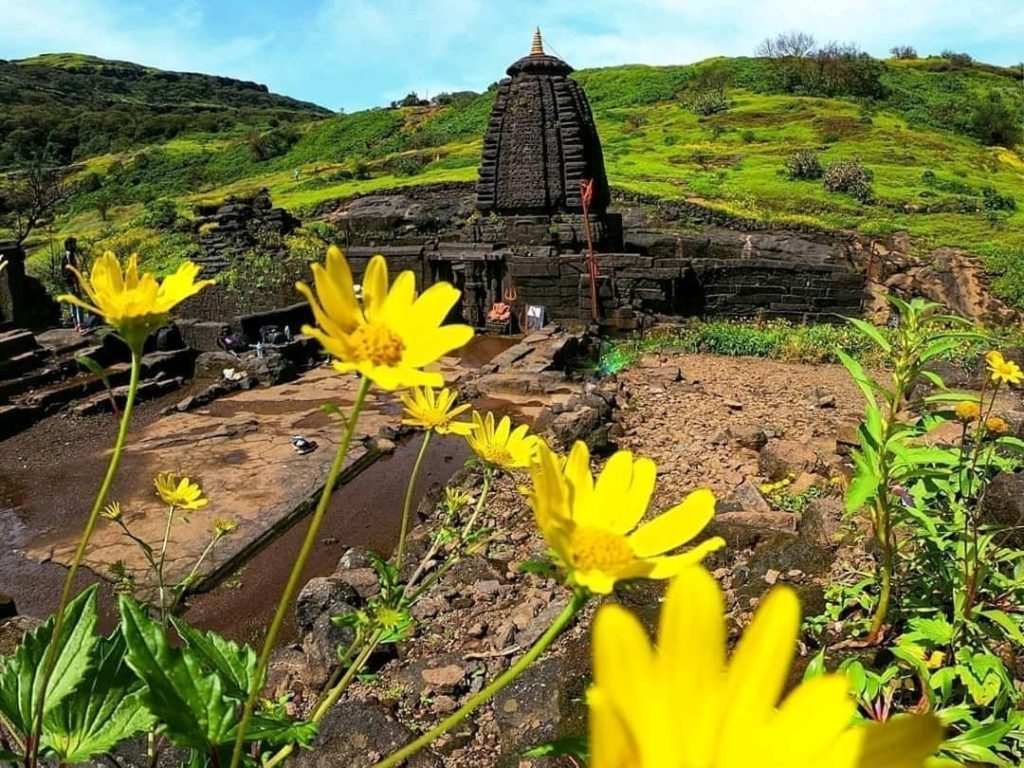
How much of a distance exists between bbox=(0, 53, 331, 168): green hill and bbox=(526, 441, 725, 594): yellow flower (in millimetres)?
50661

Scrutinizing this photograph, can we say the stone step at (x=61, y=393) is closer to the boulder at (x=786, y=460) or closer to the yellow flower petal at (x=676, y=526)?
the boulder at (x=786, y=460)

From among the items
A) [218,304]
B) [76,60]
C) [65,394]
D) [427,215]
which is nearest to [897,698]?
[65,394]

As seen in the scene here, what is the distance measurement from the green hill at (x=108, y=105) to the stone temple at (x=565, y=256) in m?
35.9

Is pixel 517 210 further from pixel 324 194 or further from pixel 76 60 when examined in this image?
pixel 76 60

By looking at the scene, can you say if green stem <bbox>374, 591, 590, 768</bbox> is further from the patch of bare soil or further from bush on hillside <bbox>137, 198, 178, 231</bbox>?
bush on hillside <bbox>137, 198, 178, 231</bbox>

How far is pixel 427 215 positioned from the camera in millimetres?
21812

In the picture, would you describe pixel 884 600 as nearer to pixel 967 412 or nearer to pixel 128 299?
pixel 967 412

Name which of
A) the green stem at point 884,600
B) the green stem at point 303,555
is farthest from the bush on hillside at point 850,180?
the green stem at point 303,555

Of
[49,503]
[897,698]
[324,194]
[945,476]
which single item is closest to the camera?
[897,698]

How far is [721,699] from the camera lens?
35cm

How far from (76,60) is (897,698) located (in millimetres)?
98165

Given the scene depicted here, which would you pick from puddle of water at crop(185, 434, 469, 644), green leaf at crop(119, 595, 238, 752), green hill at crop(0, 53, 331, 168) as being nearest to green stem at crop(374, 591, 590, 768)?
green leaf at crop(119, 595, 238, 752)

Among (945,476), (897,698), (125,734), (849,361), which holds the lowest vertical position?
(897,698)

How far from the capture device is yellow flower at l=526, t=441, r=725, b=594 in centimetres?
52
